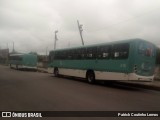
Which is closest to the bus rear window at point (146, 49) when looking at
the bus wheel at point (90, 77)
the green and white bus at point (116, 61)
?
the green and white bus at point (116, 61)

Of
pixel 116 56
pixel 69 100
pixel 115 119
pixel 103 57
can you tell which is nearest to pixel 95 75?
pixel 103 57

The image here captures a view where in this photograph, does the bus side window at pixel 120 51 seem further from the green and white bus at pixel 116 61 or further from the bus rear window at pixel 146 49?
the bus rear window at pixel 146 49

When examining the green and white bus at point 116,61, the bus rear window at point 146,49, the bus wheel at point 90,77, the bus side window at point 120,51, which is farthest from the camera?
the bus wheel at point 90,77

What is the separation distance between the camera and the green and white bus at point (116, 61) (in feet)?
50.5

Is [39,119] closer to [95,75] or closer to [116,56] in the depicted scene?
[116,56]

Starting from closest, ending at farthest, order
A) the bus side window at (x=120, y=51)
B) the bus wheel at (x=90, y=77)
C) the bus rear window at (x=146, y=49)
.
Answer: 1. the bus rear window at (x=146, y=49)
2. the bus side window at (x=120, y=51)
3. the bus wheel at (x=90, y=77)

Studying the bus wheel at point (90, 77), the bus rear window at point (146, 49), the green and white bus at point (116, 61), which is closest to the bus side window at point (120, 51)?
the green and white bus at point (116, 61)

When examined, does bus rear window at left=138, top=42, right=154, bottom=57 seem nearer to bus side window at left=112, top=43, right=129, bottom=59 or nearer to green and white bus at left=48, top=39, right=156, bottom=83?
green and white bus at left=48, top=39, right=156, bottom=83

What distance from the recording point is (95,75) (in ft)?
62.2

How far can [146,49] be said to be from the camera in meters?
16.0

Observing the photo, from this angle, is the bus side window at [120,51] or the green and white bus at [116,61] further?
the bus side window at [120,51]

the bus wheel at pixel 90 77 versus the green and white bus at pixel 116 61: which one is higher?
the green and white bus at pixel 116 61

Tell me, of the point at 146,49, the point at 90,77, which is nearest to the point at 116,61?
the point at 146,49

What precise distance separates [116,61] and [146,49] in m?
2.11
